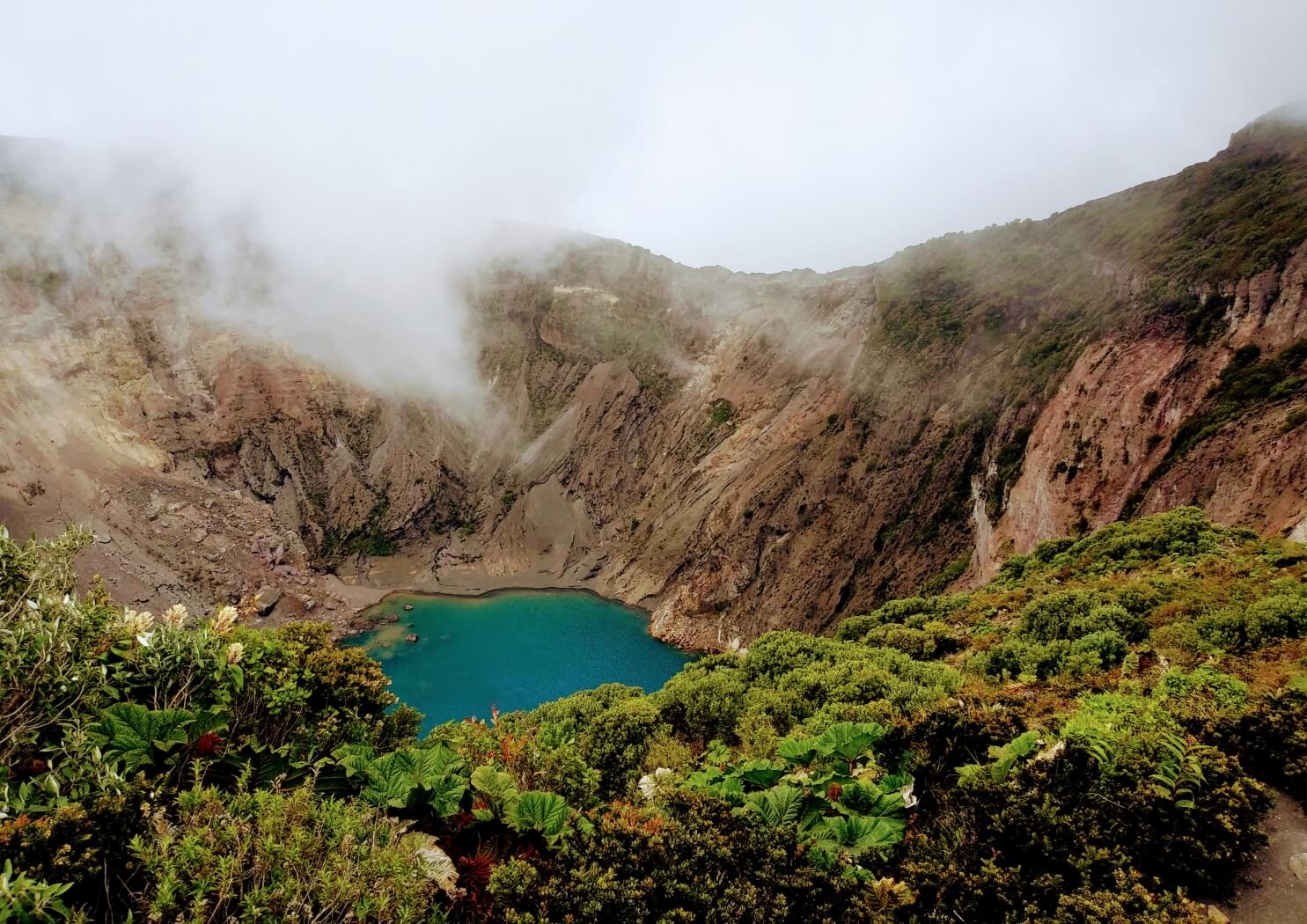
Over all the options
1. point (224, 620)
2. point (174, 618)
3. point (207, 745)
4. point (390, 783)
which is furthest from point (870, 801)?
point (174, 618)

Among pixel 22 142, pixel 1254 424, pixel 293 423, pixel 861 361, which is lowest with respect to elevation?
pixel 293 423

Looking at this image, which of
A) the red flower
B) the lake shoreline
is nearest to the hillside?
the red flower

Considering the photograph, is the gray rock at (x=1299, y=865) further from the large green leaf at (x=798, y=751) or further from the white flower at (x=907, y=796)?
the large green leaf at (x=798, y=751)

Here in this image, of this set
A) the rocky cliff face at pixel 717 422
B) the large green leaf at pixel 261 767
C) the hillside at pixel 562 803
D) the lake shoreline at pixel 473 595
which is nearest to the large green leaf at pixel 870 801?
the hillside at pixel 562 803

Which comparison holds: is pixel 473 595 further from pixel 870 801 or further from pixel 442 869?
pixel 870 801

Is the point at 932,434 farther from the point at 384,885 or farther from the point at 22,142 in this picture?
the point at 22,142

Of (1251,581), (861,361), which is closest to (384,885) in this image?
(1251,581)

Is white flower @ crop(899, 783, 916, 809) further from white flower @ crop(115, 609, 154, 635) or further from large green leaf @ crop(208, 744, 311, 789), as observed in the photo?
white flower @ crop(115, 609, 154, 635)
